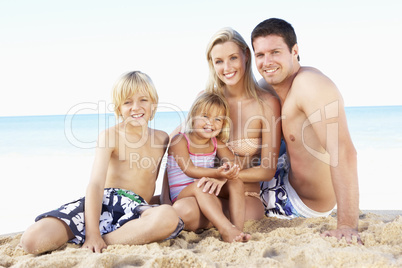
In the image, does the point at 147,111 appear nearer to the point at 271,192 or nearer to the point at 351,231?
the point at 271,192

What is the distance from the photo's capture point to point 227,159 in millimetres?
3279

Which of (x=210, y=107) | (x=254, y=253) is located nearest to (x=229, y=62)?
(x=210, y=107)

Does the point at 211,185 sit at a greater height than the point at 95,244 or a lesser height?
greater

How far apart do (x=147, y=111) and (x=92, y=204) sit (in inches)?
32.4

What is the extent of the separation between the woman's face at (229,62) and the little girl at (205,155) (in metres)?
0.19

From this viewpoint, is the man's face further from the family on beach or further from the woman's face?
the woman's face

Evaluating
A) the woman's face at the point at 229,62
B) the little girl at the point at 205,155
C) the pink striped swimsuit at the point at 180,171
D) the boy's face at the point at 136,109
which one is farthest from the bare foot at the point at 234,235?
the woman's face at the point at 229,62

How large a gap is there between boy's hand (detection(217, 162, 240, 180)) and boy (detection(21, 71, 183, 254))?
508 mm

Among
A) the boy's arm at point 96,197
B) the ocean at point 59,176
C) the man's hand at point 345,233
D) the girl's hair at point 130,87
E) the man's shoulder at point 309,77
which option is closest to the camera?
the man's hand at point 345,233

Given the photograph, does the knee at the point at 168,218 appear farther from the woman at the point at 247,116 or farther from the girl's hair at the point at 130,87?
the girl's hair at the point at 130,87

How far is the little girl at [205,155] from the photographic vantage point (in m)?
2.89

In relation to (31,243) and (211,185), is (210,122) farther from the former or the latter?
(31,243)

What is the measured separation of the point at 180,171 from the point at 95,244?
1030 mm

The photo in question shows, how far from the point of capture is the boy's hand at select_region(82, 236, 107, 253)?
2324 millimetres
